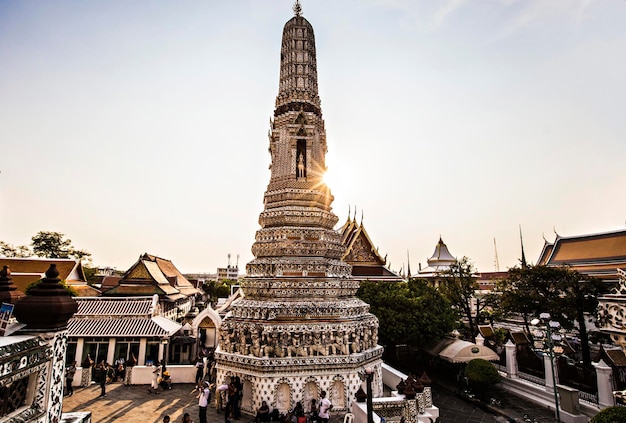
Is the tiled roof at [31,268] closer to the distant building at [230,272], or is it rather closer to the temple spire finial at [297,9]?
the temple spire finial at [297,9]

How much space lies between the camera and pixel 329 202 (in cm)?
1498

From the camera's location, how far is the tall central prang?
10.7 metres

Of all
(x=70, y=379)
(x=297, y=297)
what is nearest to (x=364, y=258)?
(x=297, y=297)

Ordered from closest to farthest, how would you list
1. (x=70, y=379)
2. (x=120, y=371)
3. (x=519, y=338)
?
(x=70, y=379) → (x=120, y=371) → (x=519, y=338)

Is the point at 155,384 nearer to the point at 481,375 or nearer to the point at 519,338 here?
the point at 481,375

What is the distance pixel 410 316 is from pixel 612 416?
958 centimetres

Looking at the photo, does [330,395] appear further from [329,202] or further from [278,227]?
[329,202]

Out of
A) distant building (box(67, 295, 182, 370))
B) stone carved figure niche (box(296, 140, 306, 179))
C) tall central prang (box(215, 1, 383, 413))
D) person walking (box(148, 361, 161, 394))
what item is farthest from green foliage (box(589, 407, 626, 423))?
distant building (box(67, 295, 182, 370))

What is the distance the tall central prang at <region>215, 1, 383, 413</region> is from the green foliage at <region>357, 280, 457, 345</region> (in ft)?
16.5

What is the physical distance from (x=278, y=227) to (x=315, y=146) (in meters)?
3.69

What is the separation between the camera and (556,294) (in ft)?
57.8

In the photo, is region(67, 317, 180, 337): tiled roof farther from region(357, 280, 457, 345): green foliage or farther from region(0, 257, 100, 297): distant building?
region(357, 280, 457, 345): green foliage

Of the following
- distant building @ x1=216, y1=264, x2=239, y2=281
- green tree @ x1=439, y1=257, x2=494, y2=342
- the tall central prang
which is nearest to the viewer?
the tall central prang

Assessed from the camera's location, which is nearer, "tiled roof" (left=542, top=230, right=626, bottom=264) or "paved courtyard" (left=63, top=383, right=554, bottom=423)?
"paved courtyard" (left=63, top=383, right=554, bottom=423)
